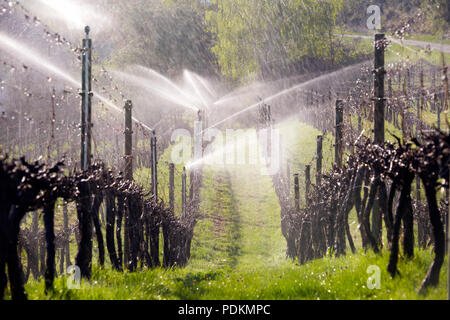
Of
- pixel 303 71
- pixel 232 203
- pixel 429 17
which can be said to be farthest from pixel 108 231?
pixel 303 71

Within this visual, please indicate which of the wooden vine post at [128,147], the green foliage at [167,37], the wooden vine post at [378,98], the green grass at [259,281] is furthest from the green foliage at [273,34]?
the wooden vine post at [378,98]

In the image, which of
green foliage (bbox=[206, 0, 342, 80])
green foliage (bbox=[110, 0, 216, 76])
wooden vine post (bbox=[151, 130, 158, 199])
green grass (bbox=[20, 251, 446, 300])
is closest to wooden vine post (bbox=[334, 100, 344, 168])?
green grass (bbox=[20, 251, 446, 300])

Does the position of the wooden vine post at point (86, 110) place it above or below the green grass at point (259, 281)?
above

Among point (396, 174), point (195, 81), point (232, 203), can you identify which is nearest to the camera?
point (396, 174)

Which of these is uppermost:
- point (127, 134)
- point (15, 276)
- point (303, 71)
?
point (303, 71)

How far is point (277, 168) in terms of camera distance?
91.8ft

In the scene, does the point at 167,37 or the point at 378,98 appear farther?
the point at 167,37

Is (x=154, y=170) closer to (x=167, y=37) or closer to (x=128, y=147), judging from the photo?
(x=128, y=147)

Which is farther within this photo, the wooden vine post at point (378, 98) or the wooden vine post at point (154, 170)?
the wooden vine post at point (154, 170)

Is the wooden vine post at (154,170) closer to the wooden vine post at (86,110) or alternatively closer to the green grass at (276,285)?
the wooden vine post at (86,110)

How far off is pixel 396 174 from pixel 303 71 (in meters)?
38.7

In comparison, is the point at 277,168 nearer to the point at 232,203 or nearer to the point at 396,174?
the point at 232,203

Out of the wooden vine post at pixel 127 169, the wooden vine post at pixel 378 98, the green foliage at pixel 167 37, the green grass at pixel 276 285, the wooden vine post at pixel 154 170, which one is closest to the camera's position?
the green grass at pixel 276 285

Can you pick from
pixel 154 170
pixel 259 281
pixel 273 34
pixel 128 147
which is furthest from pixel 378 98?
pixel 273 34
